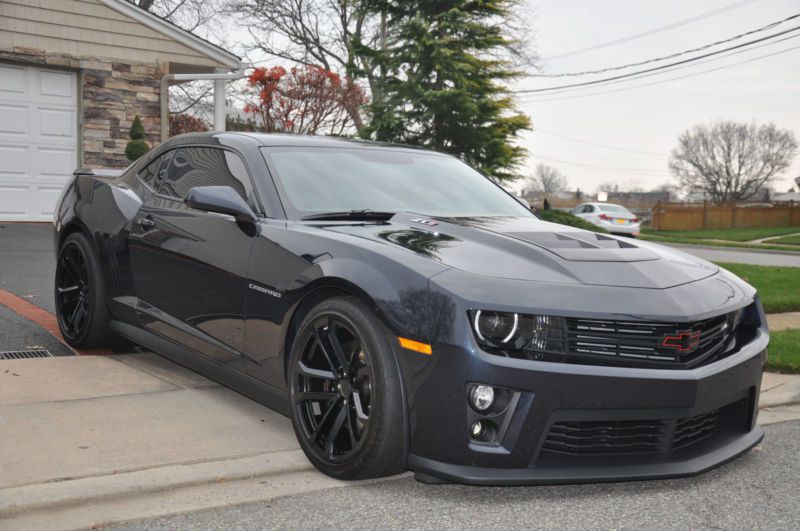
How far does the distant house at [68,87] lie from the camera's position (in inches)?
546

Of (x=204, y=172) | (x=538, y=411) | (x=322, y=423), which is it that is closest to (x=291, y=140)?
(x=204, y=172)

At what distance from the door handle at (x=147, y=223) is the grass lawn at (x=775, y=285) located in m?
6.80

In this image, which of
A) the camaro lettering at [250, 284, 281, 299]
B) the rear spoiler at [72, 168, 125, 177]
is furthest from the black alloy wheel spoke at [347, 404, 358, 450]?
the rear spoiler at [72, 168, 125, 177]

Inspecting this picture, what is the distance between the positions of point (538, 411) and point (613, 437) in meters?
0.36

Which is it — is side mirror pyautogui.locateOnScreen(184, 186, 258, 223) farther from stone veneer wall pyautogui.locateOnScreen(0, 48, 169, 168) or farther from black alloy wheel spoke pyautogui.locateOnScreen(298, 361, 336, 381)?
stone veneer wall pyautogui.locateOnScreen(0, 48, 169, 168)

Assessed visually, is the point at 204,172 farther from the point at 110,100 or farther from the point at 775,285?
the point at 110,100

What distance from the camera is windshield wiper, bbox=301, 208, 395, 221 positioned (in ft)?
13.6

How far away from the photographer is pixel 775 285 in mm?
11578

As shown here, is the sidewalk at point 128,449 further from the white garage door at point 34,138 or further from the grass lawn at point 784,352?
the white garage door at point 34,138

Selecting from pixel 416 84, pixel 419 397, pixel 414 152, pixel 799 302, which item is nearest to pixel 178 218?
pixel 414 152

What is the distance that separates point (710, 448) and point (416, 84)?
54.8 feet

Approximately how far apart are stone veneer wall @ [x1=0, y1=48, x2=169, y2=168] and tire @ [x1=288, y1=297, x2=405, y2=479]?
39.2ft

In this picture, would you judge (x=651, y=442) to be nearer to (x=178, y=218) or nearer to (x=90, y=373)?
(x=178, y=218)

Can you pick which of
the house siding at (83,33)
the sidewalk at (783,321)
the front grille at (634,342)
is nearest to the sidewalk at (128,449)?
the front grille at (634,342)
